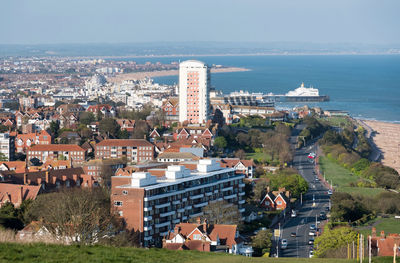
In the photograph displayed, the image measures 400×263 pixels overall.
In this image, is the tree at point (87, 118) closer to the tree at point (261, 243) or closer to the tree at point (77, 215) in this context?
the tree at point (77, 215)

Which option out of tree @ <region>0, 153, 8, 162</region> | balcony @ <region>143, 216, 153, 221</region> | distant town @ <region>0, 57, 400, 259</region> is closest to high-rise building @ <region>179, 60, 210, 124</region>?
distant town @ <region>0, 57, 400, 259</region>

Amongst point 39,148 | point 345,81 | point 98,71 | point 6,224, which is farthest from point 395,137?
point 98,71

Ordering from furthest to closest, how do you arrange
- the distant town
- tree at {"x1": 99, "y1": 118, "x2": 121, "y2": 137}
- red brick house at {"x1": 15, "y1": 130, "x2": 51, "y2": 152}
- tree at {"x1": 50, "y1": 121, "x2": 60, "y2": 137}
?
1. tree at {"x1": 50, "y1": 121, "x2": 60, "y2": 137}
2. tree at {"x1": 99, "y1": 118, "x2": 121, "y2": 137}
3. red brick house at {"x1": 15, "y1": 130, "x2": 51, "y2": 152}
4. the distant town

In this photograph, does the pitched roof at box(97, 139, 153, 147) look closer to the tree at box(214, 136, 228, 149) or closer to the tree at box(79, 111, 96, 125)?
the tree at box(214, 136, 228, 149)

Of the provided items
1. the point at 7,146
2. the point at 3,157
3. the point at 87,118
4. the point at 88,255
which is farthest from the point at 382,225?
the point at 87,118

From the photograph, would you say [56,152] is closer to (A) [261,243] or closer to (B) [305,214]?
(B) [305,214]
